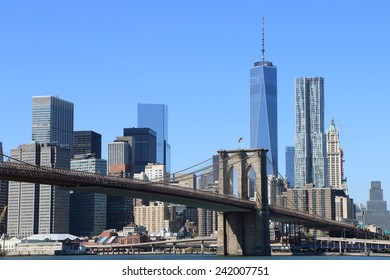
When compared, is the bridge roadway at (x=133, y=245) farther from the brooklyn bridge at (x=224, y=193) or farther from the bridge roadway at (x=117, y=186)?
the bridge roadway at (x=117, y=186)

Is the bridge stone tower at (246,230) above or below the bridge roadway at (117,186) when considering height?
below

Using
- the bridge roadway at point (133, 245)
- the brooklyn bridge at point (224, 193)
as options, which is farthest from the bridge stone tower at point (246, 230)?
the bridge roadway at point (133, 245)

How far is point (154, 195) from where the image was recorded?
72.4 metres

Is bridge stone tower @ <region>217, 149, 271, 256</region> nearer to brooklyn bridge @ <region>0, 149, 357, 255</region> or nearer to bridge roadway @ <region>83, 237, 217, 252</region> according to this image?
brooklyn bridge @ <region>0, 149, 357, 255</region>

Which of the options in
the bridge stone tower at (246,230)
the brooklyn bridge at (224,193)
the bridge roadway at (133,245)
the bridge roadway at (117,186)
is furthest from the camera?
the bridge roadway at (133,245)

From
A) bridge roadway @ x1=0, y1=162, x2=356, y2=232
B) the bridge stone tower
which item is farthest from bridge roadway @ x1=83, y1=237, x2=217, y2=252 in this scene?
bridge roadway @ x1=0, y1=162, x2=356, y2=232

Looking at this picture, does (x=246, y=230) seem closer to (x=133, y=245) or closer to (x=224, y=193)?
(x=224, y=193)

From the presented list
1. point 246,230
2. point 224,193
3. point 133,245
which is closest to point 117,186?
point 246,230

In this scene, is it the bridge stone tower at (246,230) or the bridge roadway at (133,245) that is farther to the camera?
the bridge roadway at (133,245)

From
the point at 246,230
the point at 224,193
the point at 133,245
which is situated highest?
the point at 224,193
